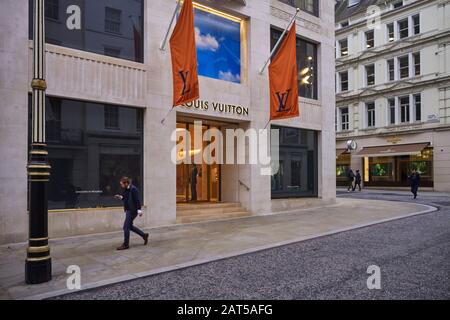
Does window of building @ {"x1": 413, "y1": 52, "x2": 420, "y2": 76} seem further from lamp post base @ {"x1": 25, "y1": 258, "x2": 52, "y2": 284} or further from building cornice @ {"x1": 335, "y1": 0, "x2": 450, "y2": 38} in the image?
lamp post base @ {"x1": 25, "y1": 258, "x2": 52, "y2": 284}

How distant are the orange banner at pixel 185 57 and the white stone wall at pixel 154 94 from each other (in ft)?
4.32

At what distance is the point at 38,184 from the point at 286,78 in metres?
10.0

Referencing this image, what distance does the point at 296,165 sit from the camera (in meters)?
17.0

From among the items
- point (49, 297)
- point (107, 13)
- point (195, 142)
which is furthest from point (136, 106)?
point (49, 297)

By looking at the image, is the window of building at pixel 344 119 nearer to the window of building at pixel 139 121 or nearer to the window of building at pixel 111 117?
the window of building at pixel 139 121

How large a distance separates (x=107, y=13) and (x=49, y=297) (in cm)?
925

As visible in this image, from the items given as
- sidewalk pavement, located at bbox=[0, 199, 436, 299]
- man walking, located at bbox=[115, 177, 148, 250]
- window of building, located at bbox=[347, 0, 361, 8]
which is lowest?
sidewalk pavement, located at bbox=[0, 199, 436, 299]

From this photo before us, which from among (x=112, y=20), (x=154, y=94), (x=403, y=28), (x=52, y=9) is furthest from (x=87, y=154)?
(x=403, y=28)

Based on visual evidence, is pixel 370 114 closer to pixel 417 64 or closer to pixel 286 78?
pixel 417 64

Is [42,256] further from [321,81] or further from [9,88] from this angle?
[321,81]

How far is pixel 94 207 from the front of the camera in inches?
433

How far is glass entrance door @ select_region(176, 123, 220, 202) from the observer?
16.2 meters

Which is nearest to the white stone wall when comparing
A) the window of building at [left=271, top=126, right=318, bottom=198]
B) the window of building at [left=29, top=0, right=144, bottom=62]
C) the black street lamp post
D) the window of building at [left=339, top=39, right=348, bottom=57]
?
the window of building at [left=29, top=0, right=144, bottom=62]

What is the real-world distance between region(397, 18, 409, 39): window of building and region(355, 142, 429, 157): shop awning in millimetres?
10227
